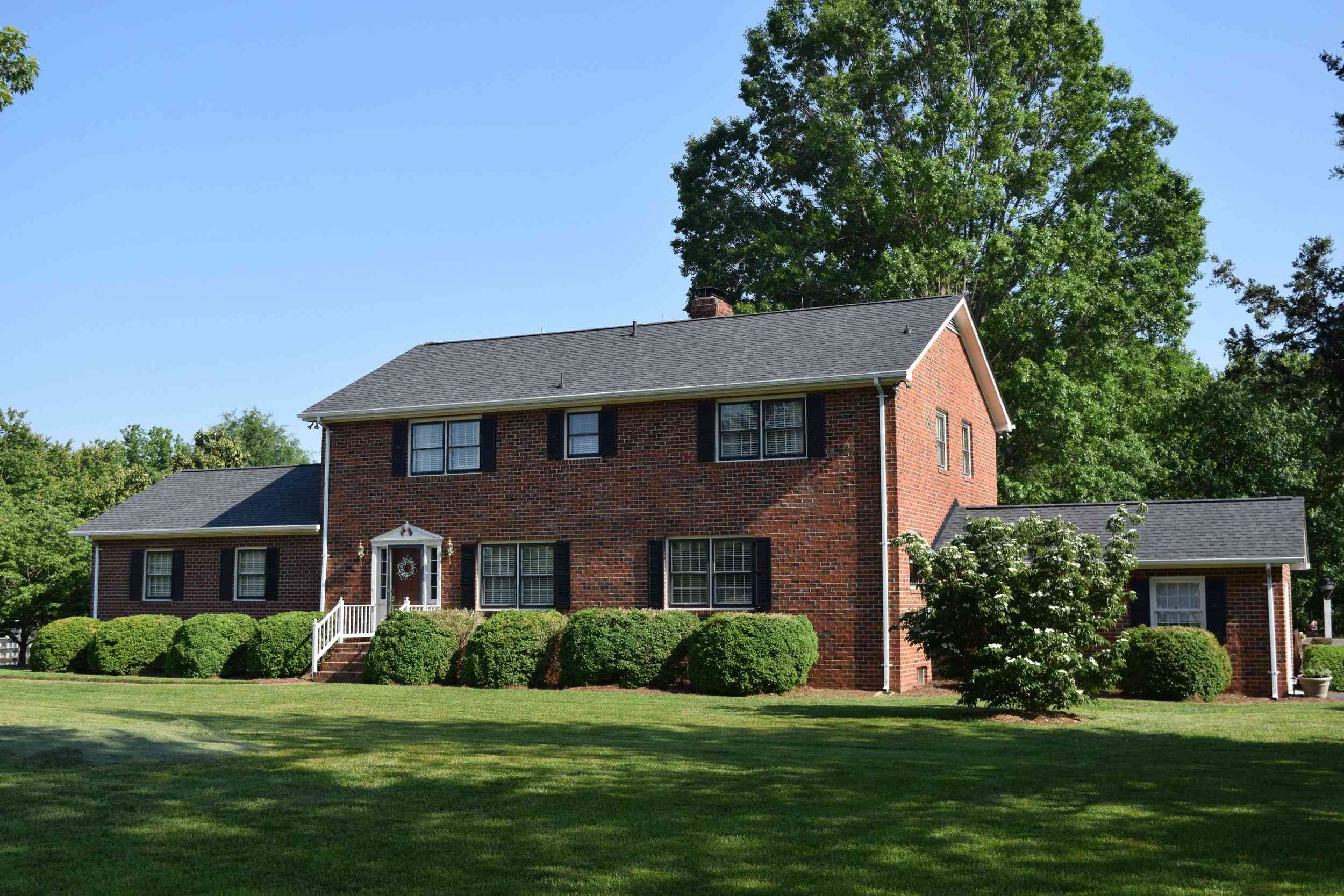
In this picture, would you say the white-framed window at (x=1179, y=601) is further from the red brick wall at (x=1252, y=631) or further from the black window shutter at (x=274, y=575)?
the black window shutter at (x=274, y=575)

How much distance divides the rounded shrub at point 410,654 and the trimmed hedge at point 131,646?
5571 millimetres

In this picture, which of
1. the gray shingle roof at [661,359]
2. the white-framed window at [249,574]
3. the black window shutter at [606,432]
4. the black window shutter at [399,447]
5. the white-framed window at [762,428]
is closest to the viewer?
the white-framed window at [762,428]

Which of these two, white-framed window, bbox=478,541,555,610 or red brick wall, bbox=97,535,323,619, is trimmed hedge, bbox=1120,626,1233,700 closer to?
white-framed window, bbox=478,541,555,610

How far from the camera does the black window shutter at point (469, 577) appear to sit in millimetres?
26156

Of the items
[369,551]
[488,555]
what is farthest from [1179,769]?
[369,551]

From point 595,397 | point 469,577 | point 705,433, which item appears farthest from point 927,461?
point 469,577

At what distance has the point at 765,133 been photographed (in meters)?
43.0

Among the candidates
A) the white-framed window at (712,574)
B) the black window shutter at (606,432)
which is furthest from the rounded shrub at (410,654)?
the black window shutter at (606,432)

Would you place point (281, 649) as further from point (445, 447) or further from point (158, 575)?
point (158, 575)

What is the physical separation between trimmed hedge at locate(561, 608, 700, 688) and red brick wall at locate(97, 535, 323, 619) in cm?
789

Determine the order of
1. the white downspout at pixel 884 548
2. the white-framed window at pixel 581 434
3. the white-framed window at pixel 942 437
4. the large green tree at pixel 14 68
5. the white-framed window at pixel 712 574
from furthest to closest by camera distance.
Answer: the white-framed window at pixel 942 437
the white-framed window at pixel 581 434
the white-framed window at pixel 712 574
the white downspout at pixel 884 548
the large green tree at pixel 14 68

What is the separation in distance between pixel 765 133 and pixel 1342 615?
1099 inches

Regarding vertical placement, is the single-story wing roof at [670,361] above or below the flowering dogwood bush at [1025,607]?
above

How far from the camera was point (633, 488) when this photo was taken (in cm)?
2505
